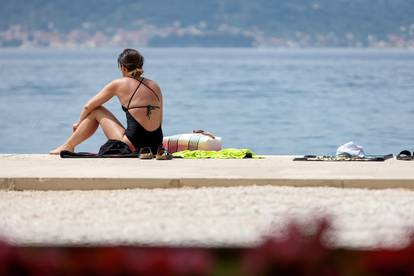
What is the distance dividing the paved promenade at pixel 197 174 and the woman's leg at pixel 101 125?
29.1 inches

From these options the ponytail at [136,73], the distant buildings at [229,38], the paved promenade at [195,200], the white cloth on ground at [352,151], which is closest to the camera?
the paved promenade at [195,200]

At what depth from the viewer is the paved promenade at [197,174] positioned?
7.77 metres

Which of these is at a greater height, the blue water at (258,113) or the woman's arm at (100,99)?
the blue water at (258,113)

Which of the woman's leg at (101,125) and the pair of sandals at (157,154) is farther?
the woman's leg at (101,125)

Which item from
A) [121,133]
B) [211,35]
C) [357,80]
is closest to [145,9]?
[211,35]

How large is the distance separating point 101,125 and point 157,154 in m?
0.68

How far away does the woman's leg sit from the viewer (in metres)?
A: 9.79

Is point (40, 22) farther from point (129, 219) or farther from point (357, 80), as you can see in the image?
point (129, 219)

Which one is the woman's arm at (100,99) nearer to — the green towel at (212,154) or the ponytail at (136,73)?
the ponytail at (136,73)

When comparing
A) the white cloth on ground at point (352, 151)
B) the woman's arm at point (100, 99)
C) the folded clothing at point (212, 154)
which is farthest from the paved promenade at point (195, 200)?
the woman's arm at point (100, 99)

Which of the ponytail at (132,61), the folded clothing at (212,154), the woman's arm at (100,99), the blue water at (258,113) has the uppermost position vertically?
the blue water at (258,113)

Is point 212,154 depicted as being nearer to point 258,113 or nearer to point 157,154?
point 157,154

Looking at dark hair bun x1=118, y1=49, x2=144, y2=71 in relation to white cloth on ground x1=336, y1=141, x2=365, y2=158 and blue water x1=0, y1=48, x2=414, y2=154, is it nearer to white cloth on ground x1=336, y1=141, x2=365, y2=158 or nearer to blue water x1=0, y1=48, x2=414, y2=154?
white cloth on ground x1=336, y1=141, x2=365, y2=158

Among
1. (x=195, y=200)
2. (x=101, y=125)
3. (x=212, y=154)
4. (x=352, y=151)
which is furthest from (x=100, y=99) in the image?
(x=195, y=200)
